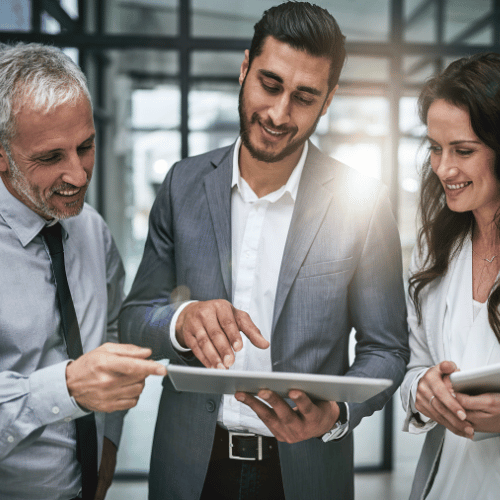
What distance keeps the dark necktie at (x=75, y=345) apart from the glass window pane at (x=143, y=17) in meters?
2.46

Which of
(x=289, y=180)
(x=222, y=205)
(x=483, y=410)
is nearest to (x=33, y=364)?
(x=222, y=205)

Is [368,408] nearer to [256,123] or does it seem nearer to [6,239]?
[256,123]

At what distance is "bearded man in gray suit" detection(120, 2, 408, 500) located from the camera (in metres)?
1.41

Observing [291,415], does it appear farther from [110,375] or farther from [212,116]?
[212,116]

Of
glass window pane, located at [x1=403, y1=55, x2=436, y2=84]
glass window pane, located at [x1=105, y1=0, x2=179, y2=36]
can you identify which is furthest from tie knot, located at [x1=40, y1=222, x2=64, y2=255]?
glass window pane, located at [x1=403, y1=55, x2=436, y2=84]

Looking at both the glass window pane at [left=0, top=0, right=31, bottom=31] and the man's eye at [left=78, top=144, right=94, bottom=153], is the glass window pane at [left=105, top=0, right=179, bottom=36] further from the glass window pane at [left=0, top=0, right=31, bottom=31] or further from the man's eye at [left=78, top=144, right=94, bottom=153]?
the man's eye at [left=78, top=144, right=94, bottom=153]

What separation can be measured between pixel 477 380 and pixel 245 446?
0.74m

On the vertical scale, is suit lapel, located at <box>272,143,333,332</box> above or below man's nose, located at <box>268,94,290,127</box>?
below

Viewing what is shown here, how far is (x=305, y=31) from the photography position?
1421mm

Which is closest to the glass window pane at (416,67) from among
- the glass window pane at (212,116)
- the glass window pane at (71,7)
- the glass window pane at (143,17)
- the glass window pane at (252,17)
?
the glass window pane at (252,17)

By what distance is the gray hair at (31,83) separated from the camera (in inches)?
47.3

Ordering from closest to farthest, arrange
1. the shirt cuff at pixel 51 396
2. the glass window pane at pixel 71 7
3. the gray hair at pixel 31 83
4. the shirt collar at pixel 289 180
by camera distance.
Answer: 1. the shirt cuff at pixel 51 396
2. the gray hair at pixel 31 83
3. the shirt collar at pixel 289 180
4. the glass window pane at pixel 71 7

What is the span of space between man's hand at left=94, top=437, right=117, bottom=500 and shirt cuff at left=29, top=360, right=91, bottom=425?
48 centimetres

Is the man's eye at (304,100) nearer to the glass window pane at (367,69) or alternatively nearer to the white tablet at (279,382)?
the white tablet at (279,382)
